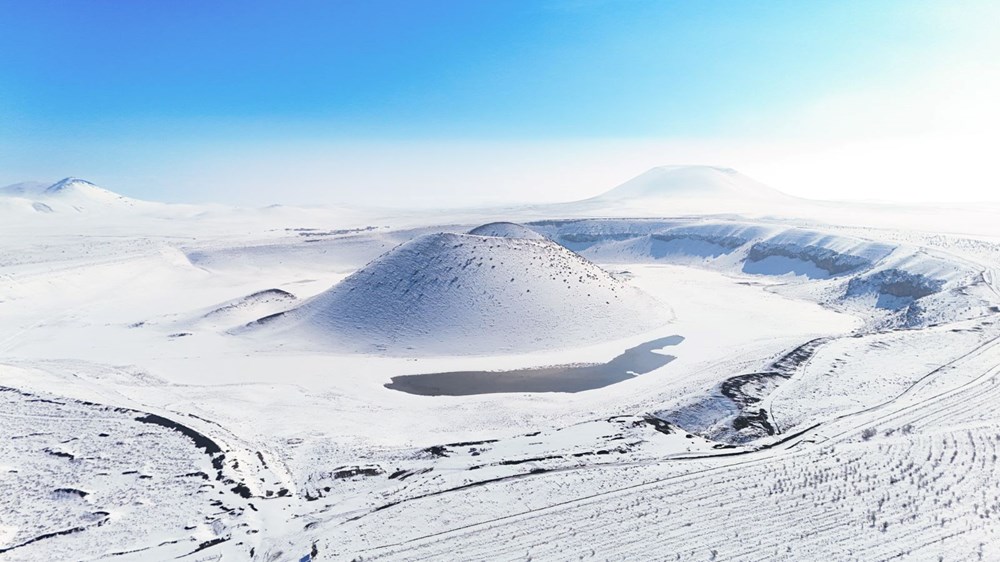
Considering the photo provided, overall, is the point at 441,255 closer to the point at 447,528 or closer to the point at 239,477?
the point at 239,477

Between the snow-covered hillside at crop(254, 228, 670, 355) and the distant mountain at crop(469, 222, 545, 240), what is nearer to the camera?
the snow-covered hillside at crop(254, 228, 670, 355)

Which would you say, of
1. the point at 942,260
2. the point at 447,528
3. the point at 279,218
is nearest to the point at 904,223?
the point at 942,260

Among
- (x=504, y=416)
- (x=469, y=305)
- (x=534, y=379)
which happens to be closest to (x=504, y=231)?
(x=469, y=305)

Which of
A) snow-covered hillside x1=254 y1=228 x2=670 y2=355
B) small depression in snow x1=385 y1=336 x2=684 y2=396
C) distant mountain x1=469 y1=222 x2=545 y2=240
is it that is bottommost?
small depression in snow x1=385 y1=336 x2=684 y2=396

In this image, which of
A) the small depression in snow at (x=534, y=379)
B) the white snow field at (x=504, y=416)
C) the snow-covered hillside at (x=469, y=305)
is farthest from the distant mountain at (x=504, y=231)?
the small depression in snow at (x=534, y=379)

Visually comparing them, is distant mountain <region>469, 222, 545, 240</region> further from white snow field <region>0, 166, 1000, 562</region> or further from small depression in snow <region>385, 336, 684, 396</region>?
small depression in snow <region>385, 336, 684, 396</region>

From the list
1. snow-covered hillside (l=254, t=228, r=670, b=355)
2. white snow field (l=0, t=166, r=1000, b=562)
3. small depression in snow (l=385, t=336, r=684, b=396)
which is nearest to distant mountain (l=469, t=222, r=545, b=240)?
white snow field (l=0, t=166, r=1000, b=562)
